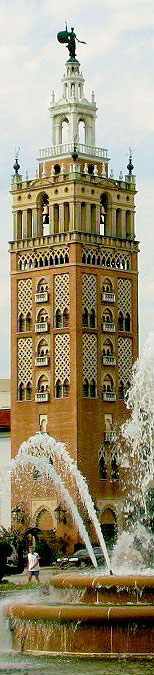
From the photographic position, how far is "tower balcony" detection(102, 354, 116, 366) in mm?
74750

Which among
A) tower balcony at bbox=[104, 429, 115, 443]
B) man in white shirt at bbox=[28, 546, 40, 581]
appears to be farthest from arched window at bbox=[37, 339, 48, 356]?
man in white shirt at bbox=[28, 546, 40, 581]

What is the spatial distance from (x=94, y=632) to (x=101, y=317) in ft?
159

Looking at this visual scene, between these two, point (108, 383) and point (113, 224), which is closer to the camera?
point (108, 383)

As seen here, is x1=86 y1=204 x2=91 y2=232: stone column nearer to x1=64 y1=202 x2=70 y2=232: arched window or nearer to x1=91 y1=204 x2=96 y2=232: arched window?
x1=91 y1=204 x2=96 y2=232: arched window

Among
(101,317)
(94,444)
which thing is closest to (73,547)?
(94,444)

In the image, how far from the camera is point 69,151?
250ft

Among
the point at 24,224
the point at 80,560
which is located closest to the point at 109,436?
the point at 24,224

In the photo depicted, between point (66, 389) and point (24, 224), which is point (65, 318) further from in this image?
point (24, 224)

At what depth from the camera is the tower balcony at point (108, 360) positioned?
245 feet

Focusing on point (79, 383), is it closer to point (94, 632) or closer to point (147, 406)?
point (147, 406)

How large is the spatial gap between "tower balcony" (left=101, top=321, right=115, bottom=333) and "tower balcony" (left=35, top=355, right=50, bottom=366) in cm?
284

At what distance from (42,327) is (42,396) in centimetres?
298

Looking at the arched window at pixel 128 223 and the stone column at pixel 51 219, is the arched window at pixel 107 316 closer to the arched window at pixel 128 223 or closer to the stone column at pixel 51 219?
the stone column at pixel 51 219

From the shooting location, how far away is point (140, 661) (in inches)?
1028
